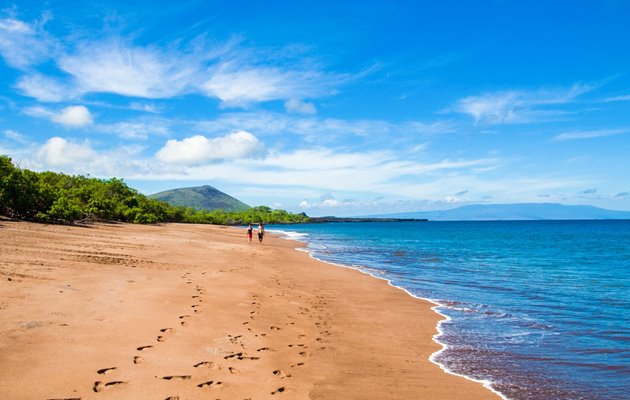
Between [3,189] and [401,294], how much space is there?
98.6 ft

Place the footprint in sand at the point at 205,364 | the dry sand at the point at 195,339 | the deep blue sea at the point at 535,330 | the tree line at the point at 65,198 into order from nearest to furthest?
the dry sand at the point at 195,339 < the footprint in sand at the point at 205,364 < the deep blue sea at the point at 535,330 < the tree line at the point at 65,198

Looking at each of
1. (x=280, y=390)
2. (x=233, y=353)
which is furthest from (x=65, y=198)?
(x=280, y=390)

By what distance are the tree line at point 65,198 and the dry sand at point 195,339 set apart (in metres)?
18.2

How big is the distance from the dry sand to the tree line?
18246 mm

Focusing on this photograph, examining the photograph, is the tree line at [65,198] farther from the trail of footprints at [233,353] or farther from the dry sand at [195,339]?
the trail of footprints at [233,353]

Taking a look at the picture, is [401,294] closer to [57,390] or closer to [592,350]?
[592,350]

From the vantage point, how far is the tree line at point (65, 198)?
31422 millimetres

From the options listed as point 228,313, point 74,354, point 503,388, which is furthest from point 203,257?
point 503,388

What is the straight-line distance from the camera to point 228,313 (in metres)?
11.3

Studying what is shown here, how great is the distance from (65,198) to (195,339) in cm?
3216

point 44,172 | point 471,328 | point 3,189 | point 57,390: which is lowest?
point 471,328

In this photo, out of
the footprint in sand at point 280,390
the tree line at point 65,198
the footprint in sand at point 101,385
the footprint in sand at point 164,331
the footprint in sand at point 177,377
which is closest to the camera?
the footprint in sand at point 101,385

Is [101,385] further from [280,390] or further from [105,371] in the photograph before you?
[280,390]

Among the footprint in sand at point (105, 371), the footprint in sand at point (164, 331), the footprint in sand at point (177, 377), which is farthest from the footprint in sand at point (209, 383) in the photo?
the footprint in sand at point (164, 331)
